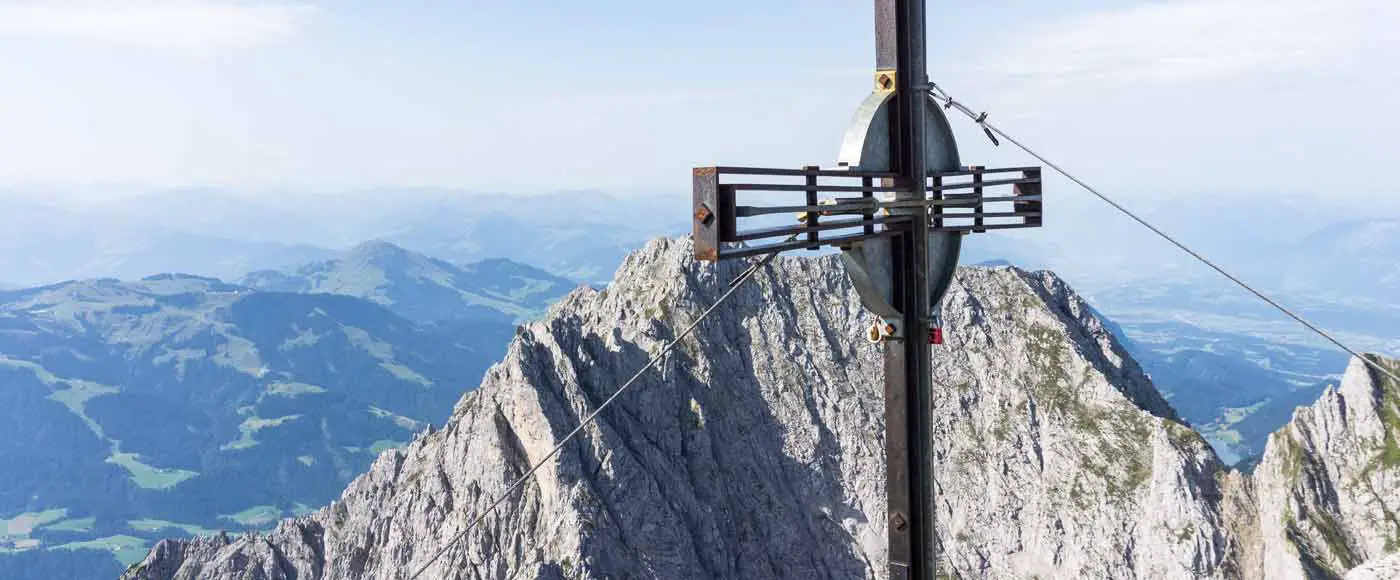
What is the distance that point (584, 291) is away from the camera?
157875 mm

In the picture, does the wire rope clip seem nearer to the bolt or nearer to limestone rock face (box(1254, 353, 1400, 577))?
the bolt

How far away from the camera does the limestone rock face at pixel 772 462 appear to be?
411 feet

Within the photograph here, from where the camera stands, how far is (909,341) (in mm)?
17703

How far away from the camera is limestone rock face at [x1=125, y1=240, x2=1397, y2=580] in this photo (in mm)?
125312

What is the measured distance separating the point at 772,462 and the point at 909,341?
13596 cm

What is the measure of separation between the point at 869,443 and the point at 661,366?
3326 cm

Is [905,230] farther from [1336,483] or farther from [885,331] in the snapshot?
[1336,483]

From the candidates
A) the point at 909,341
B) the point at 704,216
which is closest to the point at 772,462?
the point at 909,341

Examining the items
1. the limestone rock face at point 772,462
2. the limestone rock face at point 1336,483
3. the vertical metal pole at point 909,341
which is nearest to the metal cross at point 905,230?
the vertical metal pole at point 909,341

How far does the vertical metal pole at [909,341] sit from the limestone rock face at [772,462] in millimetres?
102599

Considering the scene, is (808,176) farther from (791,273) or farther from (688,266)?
(791,273)

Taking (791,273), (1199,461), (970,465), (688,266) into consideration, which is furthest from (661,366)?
(1199,461)

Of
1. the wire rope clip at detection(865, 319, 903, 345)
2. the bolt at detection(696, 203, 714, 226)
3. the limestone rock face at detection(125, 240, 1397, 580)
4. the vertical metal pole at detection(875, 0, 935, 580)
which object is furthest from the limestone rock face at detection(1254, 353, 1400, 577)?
the bolt at detection(696, 203, 714, 226)

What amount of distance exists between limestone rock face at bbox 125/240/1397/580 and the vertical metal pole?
10260 centimetres
